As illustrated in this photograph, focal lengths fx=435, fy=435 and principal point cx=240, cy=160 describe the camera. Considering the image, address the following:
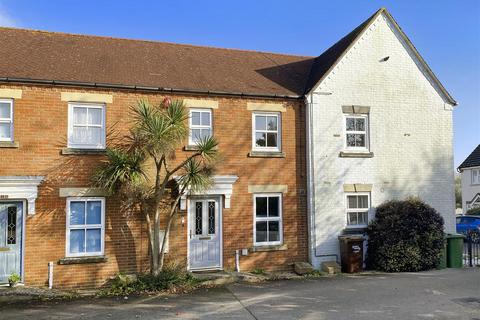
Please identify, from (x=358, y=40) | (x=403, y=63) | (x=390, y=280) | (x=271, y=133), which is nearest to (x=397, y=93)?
(x=403, y=63)

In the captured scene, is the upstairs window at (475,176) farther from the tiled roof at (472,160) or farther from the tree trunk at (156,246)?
the tree trunk at (156,246)

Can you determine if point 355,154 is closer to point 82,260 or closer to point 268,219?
point 268,219

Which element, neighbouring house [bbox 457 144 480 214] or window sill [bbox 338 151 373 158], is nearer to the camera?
window sill [bbox 338 151 373 158]

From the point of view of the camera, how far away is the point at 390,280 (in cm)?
1147

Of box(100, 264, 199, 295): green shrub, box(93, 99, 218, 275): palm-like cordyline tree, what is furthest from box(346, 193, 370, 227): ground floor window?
box(100, 264, 199, 295): green shrub

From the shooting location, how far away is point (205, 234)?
12.4 meters

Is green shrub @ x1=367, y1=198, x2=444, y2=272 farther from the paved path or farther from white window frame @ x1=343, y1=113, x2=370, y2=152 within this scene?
white window frame @ x1=343, y1=113, x2=370, y2=152

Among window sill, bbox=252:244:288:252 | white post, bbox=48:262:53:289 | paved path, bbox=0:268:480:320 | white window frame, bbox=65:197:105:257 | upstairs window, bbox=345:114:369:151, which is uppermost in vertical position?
upstairs window, bbox=345:114:369:151

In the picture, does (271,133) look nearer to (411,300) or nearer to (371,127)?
(371,127)

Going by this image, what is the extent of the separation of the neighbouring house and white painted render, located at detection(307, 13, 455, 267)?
20.9m

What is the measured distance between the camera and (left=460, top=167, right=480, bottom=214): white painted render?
107 ft

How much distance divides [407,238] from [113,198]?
837 centimetres

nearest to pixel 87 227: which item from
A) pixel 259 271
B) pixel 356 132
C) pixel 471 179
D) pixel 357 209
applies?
pixel 259 271

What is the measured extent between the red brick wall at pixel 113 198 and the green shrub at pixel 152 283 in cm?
59
